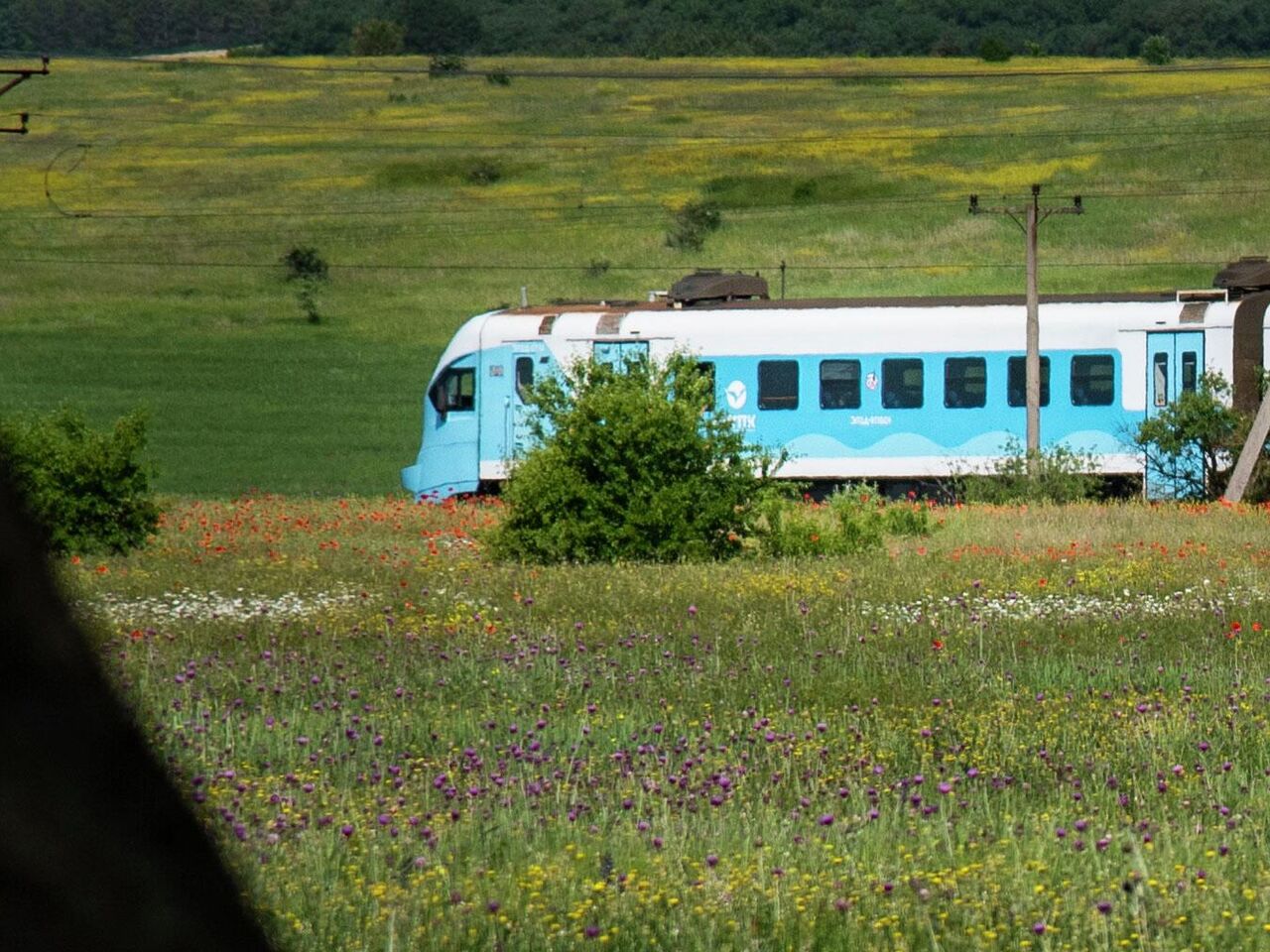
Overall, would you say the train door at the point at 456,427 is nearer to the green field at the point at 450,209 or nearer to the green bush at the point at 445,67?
the green field at the point at 450,209

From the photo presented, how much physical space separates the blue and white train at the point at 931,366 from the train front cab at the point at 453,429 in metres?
0.95

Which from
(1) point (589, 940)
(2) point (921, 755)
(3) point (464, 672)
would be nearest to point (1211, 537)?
(3) point (464, 672)

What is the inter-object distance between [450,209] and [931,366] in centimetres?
5399

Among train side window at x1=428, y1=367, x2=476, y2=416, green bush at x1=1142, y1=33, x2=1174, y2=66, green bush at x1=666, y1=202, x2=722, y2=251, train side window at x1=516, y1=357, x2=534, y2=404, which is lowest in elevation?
train side window at x1=428, y1=367, x2=476, y2=416

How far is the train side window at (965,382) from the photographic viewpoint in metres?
28.7

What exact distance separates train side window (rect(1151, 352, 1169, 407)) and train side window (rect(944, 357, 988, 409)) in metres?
2.34

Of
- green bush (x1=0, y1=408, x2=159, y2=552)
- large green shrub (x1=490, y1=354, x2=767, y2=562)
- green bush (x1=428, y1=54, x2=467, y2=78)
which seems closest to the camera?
large green shrub (x1=490, y1=354, x2=767, y2=562)

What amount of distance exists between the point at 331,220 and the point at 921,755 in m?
73.7

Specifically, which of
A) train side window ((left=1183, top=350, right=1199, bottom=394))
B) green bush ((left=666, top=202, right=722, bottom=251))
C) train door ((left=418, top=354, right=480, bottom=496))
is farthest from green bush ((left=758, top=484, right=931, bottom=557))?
green bush ((left=666, top=202, right=722, bottom=251))

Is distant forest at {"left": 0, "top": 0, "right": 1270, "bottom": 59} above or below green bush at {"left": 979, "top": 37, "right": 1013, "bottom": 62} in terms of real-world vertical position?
above

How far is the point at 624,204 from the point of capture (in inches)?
3108

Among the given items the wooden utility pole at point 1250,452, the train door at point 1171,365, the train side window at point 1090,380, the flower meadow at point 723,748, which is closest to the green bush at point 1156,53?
the train side window at point 1090,380

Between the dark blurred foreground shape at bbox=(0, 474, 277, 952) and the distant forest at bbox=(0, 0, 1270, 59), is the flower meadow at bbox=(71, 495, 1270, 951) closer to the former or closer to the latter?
the dark blurred foreground shape at bbox=(0, 474, 277, 952)

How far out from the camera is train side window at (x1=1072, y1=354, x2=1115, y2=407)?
2869 cm
